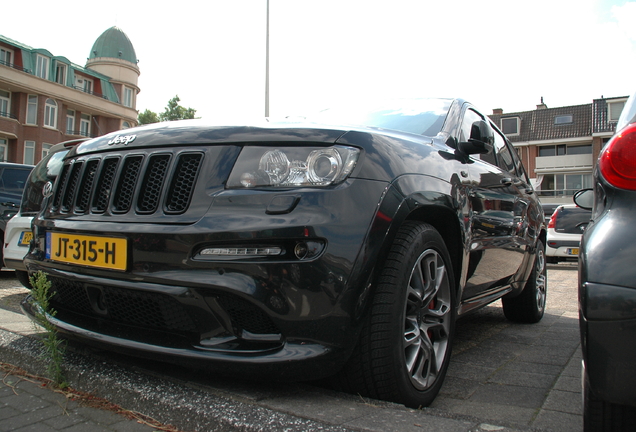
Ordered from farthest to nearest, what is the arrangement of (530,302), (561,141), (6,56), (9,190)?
(561,141), (6,56), (9,190), (530,302)

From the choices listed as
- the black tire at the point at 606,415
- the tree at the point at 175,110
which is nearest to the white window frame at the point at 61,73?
the tree at the point at 175,110

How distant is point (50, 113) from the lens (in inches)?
1318

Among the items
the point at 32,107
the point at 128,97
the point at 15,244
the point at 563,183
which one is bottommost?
the point at 15,244

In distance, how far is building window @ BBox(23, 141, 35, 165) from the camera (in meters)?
31.3

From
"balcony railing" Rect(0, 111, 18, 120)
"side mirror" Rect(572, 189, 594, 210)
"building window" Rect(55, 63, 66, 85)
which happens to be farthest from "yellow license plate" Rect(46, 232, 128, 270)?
"building window" Rect(55, 63, 66, 85)

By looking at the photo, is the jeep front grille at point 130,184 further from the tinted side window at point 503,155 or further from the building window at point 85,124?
the building window at point 85,124

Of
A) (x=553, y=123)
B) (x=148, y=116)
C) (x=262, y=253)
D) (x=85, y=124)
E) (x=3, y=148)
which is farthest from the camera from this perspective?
(x=148, y=116)

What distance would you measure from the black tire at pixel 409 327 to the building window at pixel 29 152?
33593mm

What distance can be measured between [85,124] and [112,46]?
7906mm

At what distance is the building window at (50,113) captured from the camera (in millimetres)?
33081

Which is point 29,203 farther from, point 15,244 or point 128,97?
point 128,97

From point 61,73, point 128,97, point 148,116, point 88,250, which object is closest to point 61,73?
point 61,73

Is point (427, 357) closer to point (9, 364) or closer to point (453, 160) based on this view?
point (453, 160)

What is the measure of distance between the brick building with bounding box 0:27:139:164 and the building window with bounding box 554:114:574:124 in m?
33.4
